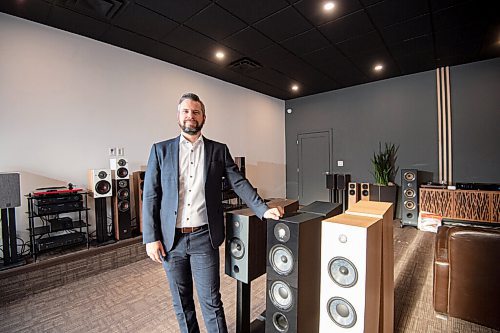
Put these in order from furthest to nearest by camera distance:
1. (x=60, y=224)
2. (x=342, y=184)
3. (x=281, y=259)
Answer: (x=342, y=184) < (x=60, y=224) < (x=281, y=259)

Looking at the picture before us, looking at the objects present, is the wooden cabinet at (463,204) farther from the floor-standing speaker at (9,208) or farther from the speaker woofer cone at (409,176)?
the floor-standing speaker at (9,208)

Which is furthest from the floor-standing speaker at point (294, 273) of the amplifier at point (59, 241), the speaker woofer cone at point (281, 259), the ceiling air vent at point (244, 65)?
the ceiling air vent at point (244, 65)

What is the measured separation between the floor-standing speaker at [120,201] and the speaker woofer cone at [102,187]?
9 centimetres

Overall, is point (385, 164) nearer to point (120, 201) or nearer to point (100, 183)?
point (120, 201)

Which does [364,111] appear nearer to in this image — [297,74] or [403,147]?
[403,147]

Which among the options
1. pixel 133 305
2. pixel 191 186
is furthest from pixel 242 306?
pixel 133 305

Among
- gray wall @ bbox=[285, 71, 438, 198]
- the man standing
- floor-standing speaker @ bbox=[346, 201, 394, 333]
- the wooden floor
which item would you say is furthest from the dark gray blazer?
gray wall @ bbox=[285, 71, 438, 198]

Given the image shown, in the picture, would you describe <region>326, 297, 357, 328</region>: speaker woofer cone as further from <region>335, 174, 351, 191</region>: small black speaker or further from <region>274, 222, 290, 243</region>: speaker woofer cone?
<region>335, 174, 351, 191</region>: small black speaker

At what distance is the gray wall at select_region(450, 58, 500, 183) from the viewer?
4000mm

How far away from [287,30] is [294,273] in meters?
2.88

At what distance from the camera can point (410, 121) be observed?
475cm

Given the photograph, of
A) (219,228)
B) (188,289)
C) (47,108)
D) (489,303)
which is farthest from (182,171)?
(47,108)

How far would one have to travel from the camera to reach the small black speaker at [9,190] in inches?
87.4

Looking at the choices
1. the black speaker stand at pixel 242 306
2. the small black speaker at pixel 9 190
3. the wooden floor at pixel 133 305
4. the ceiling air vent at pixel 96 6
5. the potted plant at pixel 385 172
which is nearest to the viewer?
the black speaker stand at pixel 242 306
